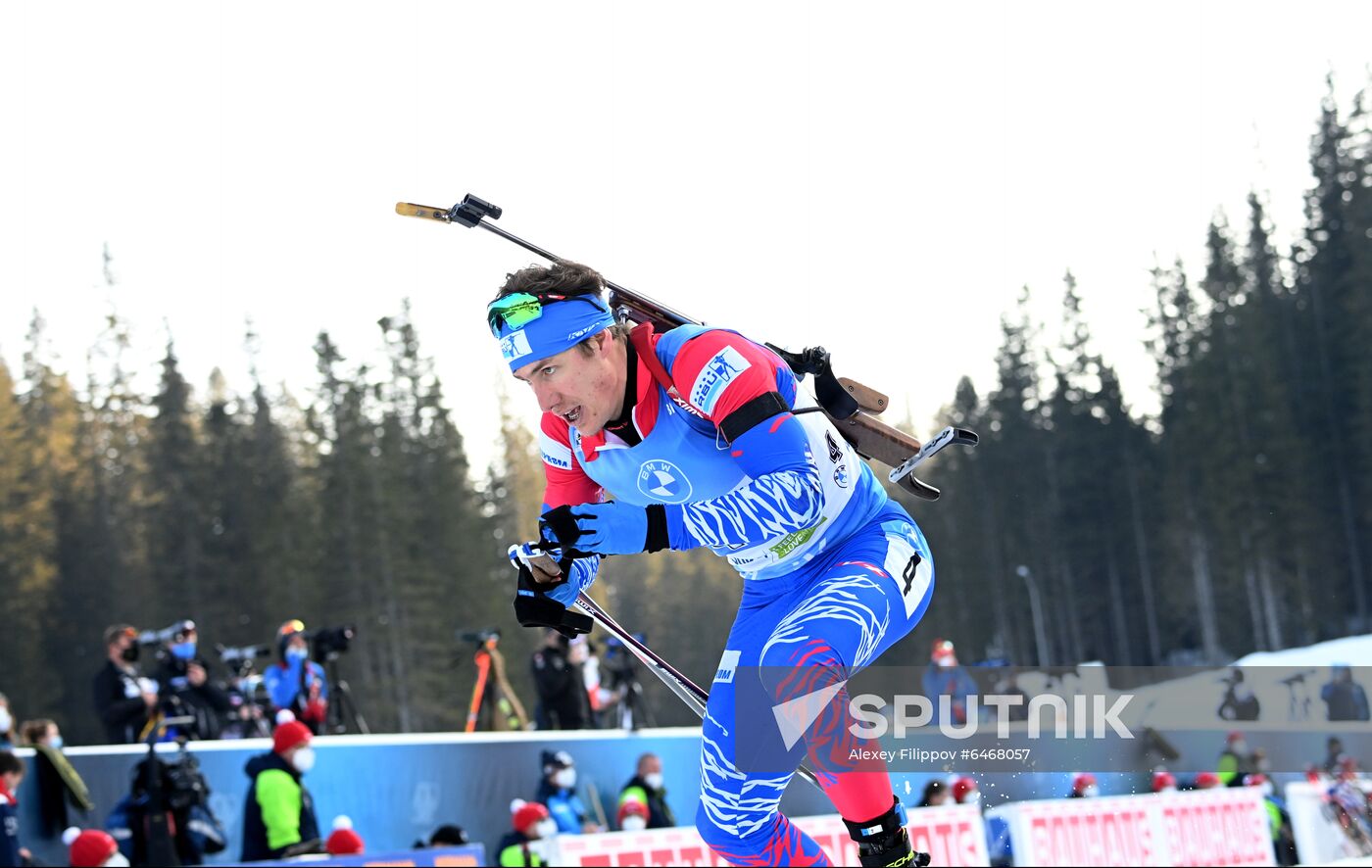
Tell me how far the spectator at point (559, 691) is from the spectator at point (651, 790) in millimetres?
1957

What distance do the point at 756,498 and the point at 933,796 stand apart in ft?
31.0

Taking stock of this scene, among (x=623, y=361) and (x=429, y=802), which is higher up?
(x=623, y=361)

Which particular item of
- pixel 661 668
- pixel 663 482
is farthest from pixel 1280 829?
pixel 663 482

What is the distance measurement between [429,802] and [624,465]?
24.8 ft

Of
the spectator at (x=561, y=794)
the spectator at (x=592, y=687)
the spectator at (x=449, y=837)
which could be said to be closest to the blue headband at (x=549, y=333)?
the spectator at (x=449, y=837)

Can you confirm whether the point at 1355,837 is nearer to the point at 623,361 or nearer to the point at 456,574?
the point at 623,361

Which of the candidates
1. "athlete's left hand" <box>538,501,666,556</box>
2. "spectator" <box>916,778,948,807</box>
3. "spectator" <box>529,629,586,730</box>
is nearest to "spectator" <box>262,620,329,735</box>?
"spectator" <box>529,629,586,730</box>

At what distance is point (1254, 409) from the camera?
54219 mm

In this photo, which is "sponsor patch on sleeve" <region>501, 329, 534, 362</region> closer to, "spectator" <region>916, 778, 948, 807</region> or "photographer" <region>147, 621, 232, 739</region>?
"photographer" <region>147, 621, 232, 739</region>

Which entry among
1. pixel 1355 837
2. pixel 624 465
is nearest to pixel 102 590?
pixel 1355 837

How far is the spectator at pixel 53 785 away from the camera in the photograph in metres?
9.09

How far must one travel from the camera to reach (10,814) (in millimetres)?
8039

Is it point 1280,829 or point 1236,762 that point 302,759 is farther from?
point 1236,762

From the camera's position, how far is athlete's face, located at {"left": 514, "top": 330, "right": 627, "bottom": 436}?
4.29 m
